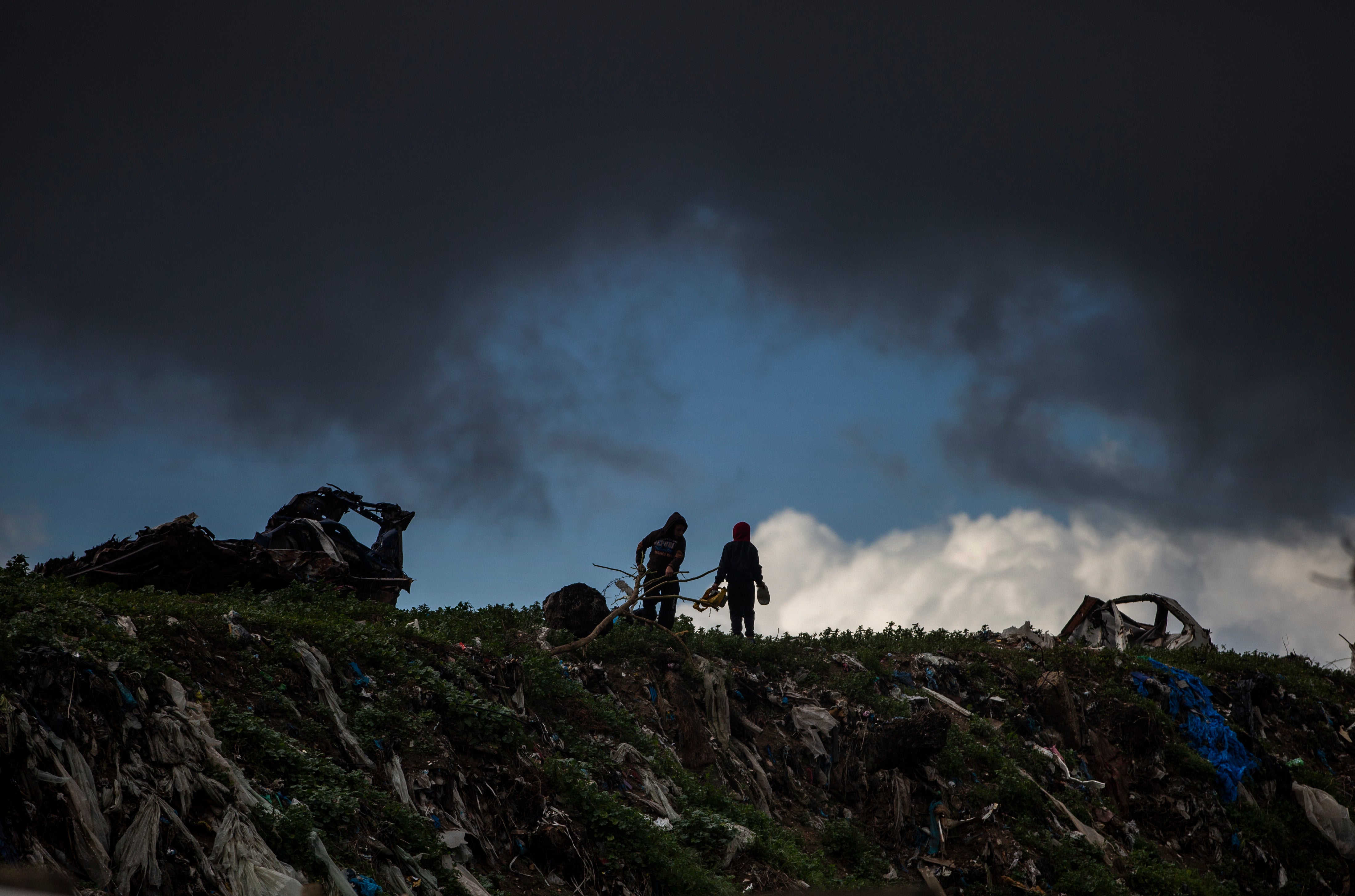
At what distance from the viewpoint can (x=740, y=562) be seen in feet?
51.6

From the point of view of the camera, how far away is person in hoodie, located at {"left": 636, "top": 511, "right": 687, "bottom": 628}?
46.9 ft

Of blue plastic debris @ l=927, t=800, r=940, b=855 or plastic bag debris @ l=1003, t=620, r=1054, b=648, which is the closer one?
blue plastic debris @ l=927, t=800, r=940, b=855

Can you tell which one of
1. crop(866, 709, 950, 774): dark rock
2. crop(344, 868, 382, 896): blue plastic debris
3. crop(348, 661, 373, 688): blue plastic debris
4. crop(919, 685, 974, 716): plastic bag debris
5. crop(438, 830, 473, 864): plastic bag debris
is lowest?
crop(344, 868, 382, 896): blue plastic debris

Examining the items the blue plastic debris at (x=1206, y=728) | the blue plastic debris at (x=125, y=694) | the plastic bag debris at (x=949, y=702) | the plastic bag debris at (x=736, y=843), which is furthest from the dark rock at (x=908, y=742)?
the blue plastic debris at (x=125, y=694)

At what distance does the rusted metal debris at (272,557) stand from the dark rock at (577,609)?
10.1 ft

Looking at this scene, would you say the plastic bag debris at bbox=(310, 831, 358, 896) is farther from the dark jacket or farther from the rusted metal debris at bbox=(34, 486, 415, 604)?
the dark jacket

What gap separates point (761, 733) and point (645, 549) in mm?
3515

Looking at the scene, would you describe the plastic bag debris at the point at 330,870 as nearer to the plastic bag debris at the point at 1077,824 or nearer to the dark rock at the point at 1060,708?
the plastic bag debris at the point at 1077,824

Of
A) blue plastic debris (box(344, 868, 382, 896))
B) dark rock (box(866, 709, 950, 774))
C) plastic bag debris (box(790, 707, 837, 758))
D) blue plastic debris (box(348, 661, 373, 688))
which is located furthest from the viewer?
plastic bag debris (box(790, 707, 837, 758))

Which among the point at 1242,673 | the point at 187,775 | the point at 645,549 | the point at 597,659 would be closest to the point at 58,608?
the point at 187,775

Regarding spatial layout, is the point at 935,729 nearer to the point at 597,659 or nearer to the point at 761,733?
the point at 761,733

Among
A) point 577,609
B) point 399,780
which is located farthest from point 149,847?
point 577,609

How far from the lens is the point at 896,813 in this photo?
39.5 ft

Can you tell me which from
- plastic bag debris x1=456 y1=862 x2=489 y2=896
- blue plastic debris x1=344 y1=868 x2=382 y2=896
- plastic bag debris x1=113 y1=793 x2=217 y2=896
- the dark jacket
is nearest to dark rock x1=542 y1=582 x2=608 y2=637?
the dark jacket
